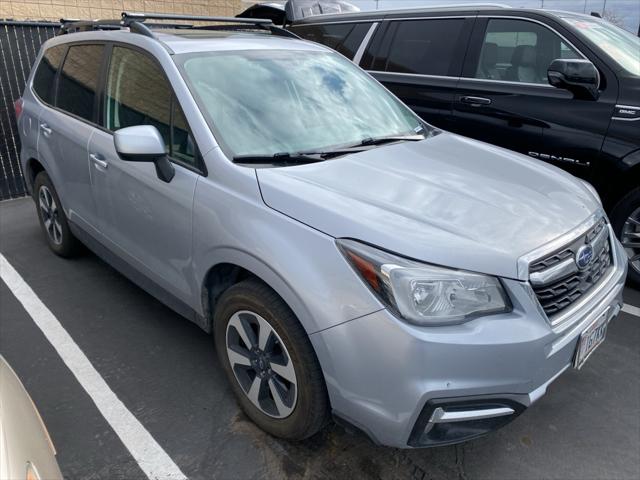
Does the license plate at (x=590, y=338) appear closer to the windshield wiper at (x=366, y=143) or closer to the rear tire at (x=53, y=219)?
the windshield wiper at (x=366, y=143)

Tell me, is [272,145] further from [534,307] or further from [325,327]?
[534,307]

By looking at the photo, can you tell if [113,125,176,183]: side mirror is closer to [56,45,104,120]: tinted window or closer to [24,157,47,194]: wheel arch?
[56,45,104,120]: tinted window

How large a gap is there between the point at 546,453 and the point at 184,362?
1.94 metres

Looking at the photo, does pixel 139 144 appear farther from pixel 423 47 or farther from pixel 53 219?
pixel 423 47

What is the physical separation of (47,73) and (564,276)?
13.0 feet

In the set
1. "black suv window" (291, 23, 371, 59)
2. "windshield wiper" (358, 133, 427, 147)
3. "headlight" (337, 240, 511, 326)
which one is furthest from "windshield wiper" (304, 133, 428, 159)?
"black suv window" (291, 23, 371, 59)

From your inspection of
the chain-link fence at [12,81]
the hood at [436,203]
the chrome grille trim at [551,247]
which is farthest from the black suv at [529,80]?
the chain-link fence at [12,81]

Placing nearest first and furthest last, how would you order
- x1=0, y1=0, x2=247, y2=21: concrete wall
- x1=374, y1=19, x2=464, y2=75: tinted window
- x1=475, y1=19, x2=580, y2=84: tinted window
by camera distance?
x1=475, y1=19, x2=580, y2=84: tinted window
x1=374, y1=19, x2=464, y2=75: tinted window
x1=0, y1=0, x2=247, y2=21: concrete wall

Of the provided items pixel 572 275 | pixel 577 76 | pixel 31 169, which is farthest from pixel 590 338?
pixel 31 169

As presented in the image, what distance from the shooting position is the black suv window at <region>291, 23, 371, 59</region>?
5.24 metres

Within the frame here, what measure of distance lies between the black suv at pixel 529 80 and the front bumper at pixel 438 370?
2332 mm

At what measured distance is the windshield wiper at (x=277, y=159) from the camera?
7.89 feet

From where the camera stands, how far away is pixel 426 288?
186cm

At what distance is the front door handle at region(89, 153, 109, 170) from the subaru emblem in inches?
102
